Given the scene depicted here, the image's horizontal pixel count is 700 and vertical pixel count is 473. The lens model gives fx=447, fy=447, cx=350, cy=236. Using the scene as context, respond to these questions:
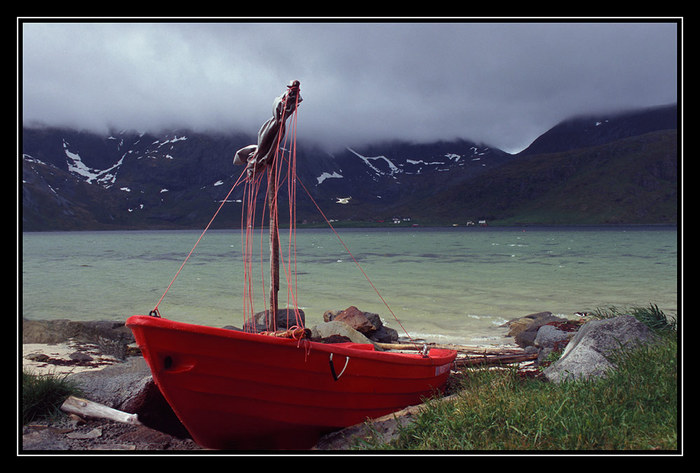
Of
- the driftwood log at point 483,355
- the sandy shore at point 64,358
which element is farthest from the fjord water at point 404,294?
the sandy shore at point 64,358

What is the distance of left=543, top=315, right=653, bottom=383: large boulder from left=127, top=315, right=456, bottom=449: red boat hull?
2388 mm

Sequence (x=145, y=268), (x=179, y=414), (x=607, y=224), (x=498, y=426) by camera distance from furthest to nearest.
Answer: (x=607, y=224) < (x=145, y=268) < (x=179, y=414) < (x=498, y=426)

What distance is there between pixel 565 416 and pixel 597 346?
2.45m

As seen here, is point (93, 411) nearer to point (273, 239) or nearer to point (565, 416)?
point (273, 239)

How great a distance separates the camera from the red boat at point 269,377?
4500mm

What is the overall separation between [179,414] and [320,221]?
628 feet

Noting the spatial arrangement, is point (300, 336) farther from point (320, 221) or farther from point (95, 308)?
point (320, 221)

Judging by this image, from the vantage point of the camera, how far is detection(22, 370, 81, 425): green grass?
18.2ft

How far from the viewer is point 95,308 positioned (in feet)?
63.0

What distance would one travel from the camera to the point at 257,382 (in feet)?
15.8

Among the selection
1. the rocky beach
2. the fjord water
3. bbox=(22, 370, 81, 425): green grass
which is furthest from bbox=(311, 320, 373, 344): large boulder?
bbox=(22, 370, 81, 425): green grass
